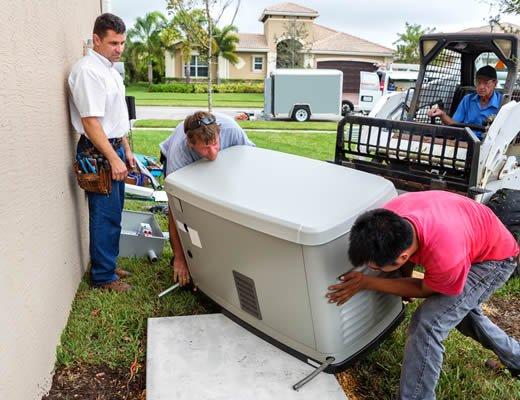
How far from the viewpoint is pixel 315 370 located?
8.62ft

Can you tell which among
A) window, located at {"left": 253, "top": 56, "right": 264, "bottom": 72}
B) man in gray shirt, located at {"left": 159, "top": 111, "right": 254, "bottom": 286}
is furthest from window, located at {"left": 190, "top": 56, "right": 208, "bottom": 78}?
man in gray shirt, located at {"left": 159, "top": 111, "right": 254, "bottom": 286}

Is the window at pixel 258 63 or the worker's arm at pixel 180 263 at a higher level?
the window at pixel 258 63

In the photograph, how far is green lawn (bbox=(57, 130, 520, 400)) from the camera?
273 centimetres

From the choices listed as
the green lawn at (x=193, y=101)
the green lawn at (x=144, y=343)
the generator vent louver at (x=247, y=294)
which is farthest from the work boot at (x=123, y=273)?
the green lawn at (x=193, y=101)

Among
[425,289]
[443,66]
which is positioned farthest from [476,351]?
[443,66]

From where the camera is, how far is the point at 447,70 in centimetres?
562

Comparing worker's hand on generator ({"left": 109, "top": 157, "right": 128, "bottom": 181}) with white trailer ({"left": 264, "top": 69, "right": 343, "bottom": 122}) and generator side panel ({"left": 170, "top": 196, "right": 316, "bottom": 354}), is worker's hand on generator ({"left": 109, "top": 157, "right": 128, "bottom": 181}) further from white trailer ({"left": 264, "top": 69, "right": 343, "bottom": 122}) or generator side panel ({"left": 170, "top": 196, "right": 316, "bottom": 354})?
white trailer ({"left": 264, "top": 69, "right": 343, "bottom": 122})

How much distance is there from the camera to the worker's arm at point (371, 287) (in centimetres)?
243

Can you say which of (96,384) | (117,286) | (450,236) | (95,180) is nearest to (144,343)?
(96,384)

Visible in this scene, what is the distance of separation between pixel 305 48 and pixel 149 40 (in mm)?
14359

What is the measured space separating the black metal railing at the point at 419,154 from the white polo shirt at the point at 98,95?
2246 millimetres

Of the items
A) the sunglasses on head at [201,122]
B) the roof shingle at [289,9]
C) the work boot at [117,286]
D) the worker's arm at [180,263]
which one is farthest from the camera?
the roof shingle at [289,9]

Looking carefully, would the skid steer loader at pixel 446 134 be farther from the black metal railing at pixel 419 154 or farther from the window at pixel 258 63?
the window at pixel 258 63

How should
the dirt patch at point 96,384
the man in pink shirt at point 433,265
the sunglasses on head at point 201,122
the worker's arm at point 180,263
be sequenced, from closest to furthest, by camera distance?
the man in pink shirt at point 433,265 < the dirt patch at point 96,384 < the sunglasses on head at point 201,122 < the worker's arm at point 180,263
